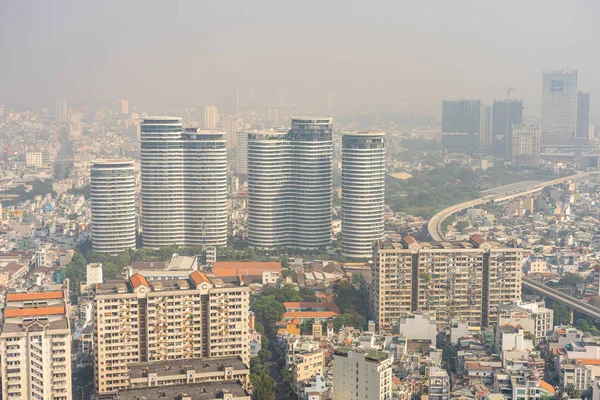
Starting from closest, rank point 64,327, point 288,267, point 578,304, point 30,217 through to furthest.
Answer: point 64,327, point 578,304, point 288,267, point 30,217

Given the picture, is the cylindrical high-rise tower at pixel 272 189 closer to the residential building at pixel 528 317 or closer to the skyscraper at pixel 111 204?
the skyscraper at pixel 111 204

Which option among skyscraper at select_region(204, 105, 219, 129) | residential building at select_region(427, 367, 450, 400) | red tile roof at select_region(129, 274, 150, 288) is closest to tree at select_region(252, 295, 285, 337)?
red tile roof at select_region(129, 274, 150, 288)

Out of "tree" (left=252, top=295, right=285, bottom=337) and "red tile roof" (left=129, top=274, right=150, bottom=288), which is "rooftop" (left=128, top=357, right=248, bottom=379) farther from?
"tree" (left=252, top=295, right=285, bottom=337)

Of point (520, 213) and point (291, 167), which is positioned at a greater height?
point (291, 167)

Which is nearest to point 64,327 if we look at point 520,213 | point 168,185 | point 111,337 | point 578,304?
point 111,337

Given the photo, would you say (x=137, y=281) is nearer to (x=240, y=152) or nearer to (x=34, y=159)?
(x=240, y=152)

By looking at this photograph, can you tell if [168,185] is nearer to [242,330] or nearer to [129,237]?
[129,237]
